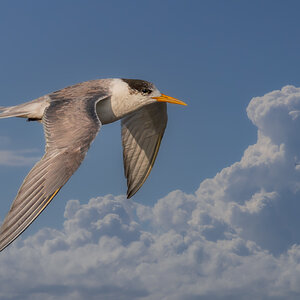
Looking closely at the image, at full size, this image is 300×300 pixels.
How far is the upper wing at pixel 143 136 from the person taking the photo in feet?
41.1

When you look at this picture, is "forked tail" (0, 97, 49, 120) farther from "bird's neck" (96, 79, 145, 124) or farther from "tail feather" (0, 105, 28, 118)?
"bird's neck" (96, 79, 145, 124)

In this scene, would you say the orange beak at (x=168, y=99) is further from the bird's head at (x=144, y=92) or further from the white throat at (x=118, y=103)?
the white throat at (x=118, y=103)

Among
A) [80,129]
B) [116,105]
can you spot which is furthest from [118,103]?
[80,129]

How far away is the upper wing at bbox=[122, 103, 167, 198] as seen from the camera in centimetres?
1252

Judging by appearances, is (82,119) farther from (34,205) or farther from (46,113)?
(34,205)

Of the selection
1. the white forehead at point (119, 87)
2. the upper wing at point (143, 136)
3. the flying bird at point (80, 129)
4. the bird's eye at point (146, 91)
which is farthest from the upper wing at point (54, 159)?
the upper wing at point (143, 136)

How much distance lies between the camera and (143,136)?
12.7 meters

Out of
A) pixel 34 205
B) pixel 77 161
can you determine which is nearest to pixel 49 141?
pixel 77 161

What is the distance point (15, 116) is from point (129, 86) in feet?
8.74

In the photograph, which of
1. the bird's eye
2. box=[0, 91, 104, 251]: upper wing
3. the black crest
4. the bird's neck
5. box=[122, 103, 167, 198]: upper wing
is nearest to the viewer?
box=[0, 91, 104, 251]: upper wing

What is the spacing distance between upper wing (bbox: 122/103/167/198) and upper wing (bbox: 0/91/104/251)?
286 cm

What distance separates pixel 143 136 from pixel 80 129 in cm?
423

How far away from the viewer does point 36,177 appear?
770 centimetres

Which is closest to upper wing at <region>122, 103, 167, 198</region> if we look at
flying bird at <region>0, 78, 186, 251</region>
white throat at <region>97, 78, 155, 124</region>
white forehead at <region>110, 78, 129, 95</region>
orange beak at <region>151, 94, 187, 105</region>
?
flying bird at <region>0, 78, 186, 251</region>
